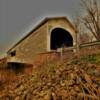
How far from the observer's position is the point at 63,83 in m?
12.4

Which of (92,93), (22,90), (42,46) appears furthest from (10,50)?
(92,93)

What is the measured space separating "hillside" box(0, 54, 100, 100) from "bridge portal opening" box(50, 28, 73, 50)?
12012 mm

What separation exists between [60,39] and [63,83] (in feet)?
55.2

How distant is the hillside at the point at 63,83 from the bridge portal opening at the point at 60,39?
12012 mm

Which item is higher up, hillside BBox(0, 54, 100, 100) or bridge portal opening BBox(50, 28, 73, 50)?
bridge portal opening BBox(50, 28, 73, 50)

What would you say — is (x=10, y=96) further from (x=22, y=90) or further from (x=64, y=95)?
(x=64, y=95)

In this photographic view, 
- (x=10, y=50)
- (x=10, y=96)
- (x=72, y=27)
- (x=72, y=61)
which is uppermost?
(x=72, y=27)

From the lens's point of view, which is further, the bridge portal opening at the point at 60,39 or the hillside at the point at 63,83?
the bridge portal opening at the point at 60,39

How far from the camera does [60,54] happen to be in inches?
695

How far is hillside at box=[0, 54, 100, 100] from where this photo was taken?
1116cm

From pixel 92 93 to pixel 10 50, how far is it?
50.3 ft

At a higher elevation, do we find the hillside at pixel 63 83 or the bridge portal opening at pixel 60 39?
the bridge portal opening at pixel 60 39

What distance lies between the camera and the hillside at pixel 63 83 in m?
11.2

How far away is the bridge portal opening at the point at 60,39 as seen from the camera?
2770cm
